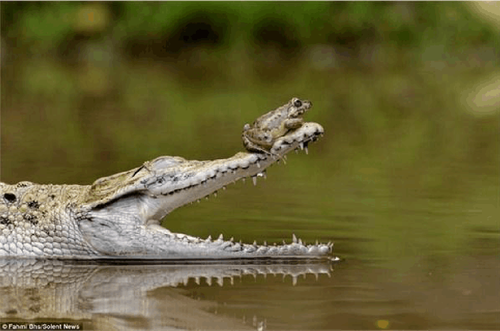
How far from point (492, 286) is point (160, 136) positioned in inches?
367

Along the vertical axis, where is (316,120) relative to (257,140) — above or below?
above

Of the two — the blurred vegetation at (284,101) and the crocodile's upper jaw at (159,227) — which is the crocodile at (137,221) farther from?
the blurred vegetation at (284,101)

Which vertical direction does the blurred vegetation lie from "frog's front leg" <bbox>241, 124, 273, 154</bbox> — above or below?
above

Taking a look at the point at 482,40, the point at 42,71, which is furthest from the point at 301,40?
the point at 42,71

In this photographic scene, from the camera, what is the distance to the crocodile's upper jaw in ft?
25.5

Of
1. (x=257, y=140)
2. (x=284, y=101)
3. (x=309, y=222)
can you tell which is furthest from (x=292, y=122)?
(x=284, y=101)

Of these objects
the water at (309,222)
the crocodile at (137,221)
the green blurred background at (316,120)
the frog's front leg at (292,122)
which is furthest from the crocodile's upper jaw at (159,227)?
the green blurred background at (316,120)

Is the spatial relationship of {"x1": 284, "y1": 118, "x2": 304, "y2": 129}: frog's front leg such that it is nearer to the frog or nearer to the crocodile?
the frog

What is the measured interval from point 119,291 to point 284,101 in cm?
1420

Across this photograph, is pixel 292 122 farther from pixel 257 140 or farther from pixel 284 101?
pixel 284 101

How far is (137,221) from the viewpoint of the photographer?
783 centimetres

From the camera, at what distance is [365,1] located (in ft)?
119

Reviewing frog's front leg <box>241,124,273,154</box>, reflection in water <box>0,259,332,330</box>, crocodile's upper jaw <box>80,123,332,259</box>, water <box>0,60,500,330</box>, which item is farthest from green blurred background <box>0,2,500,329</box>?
frog's front leg <box>241,124,273,154</box>

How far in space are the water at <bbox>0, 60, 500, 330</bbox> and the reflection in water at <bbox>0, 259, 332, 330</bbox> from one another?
0.04 ft
